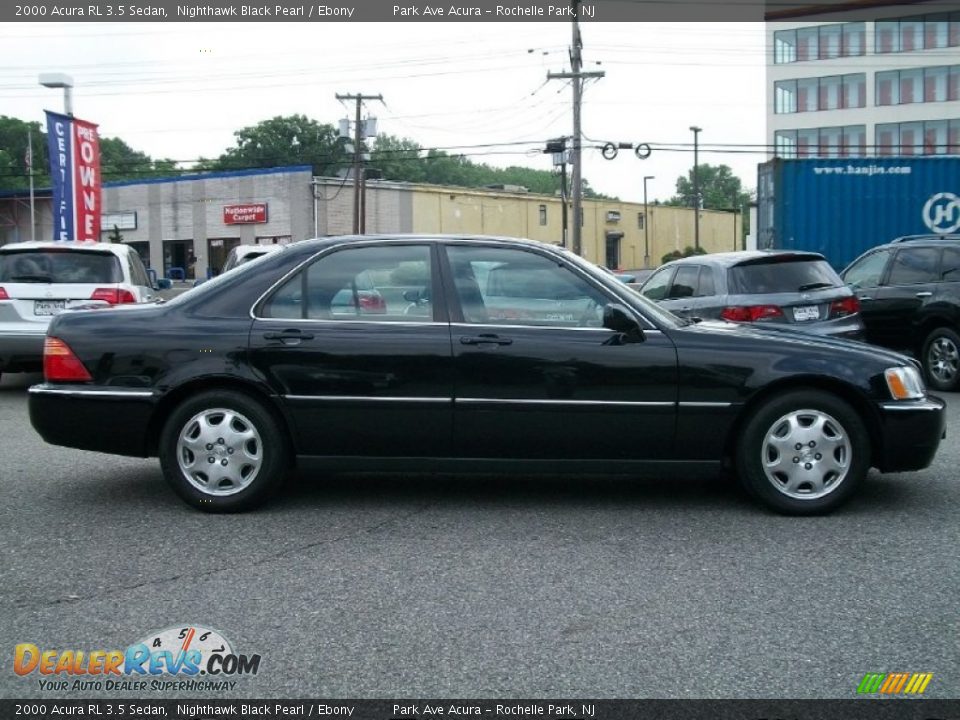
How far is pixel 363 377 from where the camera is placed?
5602mm

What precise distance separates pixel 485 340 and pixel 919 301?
24.8ft

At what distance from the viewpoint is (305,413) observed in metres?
5.60

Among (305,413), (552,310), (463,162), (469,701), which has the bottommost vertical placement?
(469,701)

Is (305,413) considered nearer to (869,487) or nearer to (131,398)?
(131,398)

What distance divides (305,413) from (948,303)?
8.18 m

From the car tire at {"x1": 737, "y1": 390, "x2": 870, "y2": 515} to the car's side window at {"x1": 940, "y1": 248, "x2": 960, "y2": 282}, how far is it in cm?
659

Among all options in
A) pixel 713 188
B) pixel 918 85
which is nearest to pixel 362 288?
pixel 918 85

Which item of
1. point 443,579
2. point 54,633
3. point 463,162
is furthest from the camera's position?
point 463,162

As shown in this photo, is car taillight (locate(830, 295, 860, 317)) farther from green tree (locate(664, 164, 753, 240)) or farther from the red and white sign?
green tree (locate(664, 164, 753, 240))

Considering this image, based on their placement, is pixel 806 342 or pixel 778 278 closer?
pixel 806 342

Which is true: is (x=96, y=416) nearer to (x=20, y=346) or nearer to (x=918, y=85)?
(x=20, y=346)

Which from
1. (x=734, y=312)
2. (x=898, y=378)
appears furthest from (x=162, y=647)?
(x=734, y=312)

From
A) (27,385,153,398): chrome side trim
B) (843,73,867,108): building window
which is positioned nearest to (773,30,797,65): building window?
(843,73,867,108): building window

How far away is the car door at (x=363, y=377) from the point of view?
220 inches
